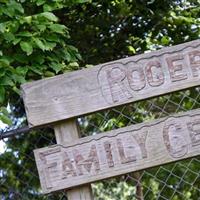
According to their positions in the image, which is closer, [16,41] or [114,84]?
[114,84]

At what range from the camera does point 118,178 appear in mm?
2977

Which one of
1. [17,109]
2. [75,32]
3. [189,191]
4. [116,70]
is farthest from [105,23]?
[116,70]

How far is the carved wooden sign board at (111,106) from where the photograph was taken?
2066 millimetres

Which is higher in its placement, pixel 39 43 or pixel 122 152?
pixel 39 43

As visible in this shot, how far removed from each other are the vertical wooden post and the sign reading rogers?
17cm

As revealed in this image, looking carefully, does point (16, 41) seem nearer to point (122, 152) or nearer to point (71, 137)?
point (71, 137)

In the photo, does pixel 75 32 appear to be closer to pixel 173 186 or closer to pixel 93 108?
pixel 173 186

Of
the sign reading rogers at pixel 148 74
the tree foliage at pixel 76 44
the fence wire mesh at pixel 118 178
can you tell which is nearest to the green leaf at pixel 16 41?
the tree foliage at pixel 76 44

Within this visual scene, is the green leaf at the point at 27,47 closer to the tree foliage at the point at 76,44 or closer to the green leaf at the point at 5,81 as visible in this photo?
the tree foliage at the point at 76,44

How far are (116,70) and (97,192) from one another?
1587 mm

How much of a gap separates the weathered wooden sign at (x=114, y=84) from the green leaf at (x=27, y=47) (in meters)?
0.18

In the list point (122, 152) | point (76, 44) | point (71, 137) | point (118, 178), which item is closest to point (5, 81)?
point (71, 137)

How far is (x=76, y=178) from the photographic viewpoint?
6.79 ft

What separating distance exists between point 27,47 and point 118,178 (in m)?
1.04
